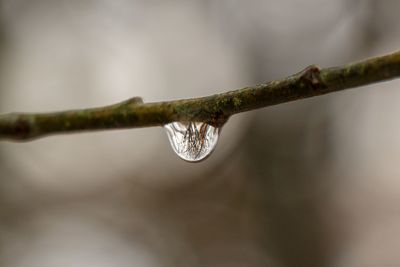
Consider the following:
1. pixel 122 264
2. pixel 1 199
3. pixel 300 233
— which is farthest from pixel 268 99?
pixel 1 199

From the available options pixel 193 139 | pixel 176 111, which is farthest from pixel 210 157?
pixel 176 111

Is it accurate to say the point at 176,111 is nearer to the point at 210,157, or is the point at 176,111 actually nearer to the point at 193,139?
the point at 193,139

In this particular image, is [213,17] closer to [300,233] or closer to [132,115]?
[300,233]

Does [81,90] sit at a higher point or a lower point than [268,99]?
higher

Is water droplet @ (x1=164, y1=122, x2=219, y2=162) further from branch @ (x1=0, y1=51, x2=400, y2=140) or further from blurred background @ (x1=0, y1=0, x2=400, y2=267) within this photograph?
blurred background @ (x1=0, y1=0, x2=400, y2=267)

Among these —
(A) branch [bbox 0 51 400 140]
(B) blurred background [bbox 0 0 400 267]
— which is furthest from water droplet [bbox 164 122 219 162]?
(B) blurred background [bbox 0 0 400 267]

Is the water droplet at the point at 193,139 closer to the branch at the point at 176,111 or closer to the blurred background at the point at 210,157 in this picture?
the branch at the point at 176,111

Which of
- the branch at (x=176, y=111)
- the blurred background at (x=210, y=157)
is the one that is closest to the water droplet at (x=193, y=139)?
the branch at (x=176, y=111)

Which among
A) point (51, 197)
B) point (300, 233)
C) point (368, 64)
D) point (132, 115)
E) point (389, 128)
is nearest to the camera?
point (368, 64)
